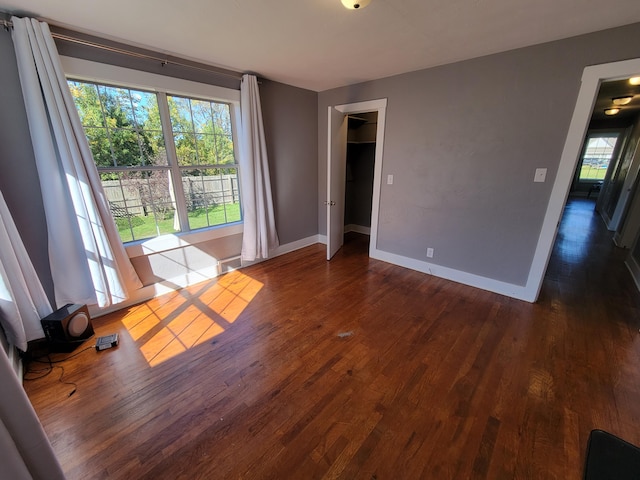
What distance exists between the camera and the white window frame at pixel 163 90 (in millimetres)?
2111

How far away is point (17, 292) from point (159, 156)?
161cm

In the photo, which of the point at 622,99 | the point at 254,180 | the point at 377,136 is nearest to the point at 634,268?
the point at 622,99

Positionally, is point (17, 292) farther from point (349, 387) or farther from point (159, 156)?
point (349, 387)

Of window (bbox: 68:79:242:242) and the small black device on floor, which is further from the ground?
window (bbox: 68:79:242:242)

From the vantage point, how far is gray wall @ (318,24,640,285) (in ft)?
7.31

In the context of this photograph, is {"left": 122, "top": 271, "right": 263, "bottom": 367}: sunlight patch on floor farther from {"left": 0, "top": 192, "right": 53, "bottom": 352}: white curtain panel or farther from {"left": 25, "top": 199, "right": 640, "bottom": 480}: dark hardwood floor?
{"left": 0, "top": 192, "right": 53, "bottom": 352}: white curtain panel

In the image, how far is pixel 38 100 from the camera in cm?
188

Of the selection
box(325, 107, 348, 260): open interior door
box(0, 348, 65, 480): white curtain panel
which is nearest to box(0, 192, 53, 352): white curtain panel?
box(0, 348, 65, 480): white curtain panel

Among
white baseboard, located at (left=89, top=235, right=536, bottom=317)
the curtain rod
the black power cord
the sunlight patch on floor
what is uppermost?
the curtain rod

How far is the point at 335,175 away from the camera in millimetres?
3711

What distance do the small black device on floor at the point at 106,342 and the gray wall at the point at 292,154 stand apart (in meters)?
2.30

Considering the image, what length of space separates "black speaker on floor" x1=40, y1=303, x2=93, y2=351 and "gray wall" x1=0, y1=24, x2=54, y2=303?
0.46 metres

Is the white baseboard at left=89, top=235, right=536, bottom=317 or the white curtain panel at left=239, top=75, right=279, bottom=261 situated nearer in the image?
the white baseboard at left=89, top=235, right=536, bottom=317

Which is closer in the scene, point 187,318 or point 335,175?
point 187,318
